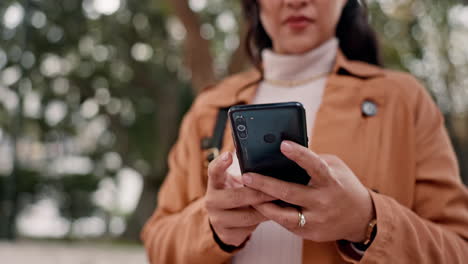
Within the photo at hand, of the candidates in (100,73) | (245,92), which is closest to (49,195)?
(100,73)

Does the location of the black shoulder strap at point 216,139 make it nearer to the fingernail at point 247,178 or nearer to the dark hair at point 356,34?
the dark hair at point 356,34

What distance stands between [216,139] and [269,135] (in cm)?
64

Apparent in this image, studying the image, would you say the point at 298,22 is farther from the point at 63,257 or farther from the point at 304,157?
the point at 63,257

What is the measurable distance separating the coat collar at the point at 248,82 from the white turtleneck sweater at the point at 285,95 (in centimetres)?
4

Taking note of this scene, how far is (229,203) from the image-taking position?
3.93 feet

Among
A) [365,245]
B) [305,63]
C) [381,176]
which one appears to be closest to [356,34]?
[305,63]

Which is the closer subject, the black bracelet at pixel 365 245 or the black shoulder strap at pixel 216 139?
the black bracelet at pixel 365 245

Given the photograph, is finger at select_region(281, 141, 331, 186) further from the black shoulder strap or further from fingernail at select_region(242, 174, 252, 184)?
the black shoulder strap

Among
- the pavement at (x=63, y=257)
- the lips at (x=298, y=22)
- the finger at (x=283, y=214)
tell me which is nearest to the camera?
the finger at (x=283, y=214)

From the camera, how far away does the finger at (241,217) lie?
4.02 ft

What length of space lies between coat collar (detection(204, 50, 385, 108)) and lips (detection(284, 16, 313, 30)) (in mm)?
181

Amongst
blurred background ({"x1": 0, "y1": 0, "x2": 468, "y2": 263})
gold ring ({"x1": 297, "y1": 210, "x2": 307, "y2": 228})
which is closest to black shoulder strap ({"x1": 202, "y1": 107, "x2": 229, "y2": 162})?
gold ring ({"x1": 297, "y1": 210, "x2": 307, "y2": 228})

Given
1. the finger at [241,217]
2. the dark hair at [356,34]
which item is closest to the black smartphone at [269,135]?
the finger at [241,217]

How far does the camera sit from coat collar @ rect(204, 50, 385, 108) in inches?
68.5
